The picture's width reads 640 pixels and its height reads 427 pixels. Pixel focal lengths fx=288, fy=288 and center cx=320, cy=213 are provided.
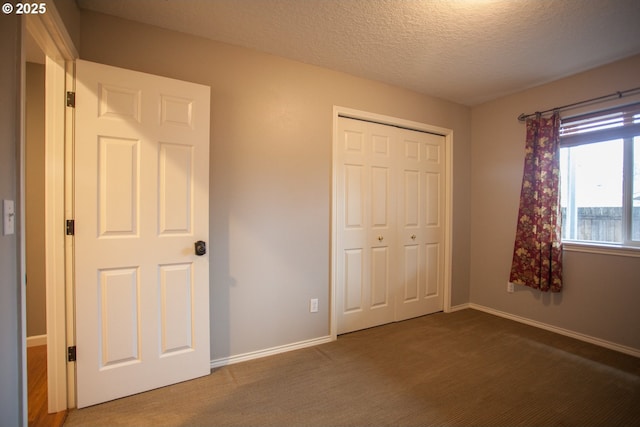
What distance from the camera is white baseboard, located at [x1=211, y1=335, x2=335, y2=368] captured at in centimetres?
219

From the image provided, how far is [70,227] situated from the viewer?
1676 millimetres

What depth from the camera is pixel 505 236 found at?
3234 mm

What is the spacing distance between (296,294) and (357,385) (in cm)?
84

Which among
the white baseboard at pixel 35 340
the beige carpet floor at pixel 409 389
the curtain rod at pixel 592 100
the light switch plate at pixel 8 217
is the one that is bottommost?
the beige carpet floor at pixel 409 389

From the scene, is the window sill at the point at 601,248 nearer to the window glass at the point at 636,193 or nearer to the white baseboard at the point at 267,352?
the window glass at the point at 636,193

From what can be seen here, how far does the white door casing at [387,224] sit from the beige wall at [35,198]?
8.40ft

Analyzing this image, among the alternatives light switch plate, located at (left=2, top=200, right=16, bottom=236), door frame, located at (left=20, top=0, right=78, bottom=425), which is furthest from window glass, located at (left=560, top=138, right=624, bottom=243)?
door frame, located at (left=20, top=0, right=78, bottom=425)

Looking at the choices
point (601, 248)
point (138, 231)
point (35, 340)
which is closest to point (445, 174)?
point (601, 248)

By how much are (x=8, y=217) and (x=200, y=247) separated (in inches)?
41.0

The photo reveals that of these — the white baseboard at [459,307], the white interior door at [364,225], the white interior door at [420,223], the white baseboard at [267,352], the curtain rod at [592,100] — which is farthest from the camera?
the white baseboard at [459,307]

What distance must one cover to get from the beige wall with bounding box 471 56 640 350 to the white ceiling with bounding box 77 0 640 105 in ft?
0.72

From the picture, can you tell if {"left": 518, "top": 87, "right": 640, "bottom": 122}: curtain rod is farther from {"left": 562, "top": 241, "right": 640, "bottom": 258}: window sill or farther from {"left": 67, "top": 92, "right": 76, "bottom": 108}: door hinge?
{"left": 67, "top": 92, "right": 76, "bottom": 108}: door hinge

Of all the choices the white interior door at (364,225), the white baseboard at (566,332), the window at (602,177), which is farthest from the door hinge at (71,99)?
the white baseboard at (566,332)

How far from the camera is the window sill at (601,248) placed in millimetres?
2398
